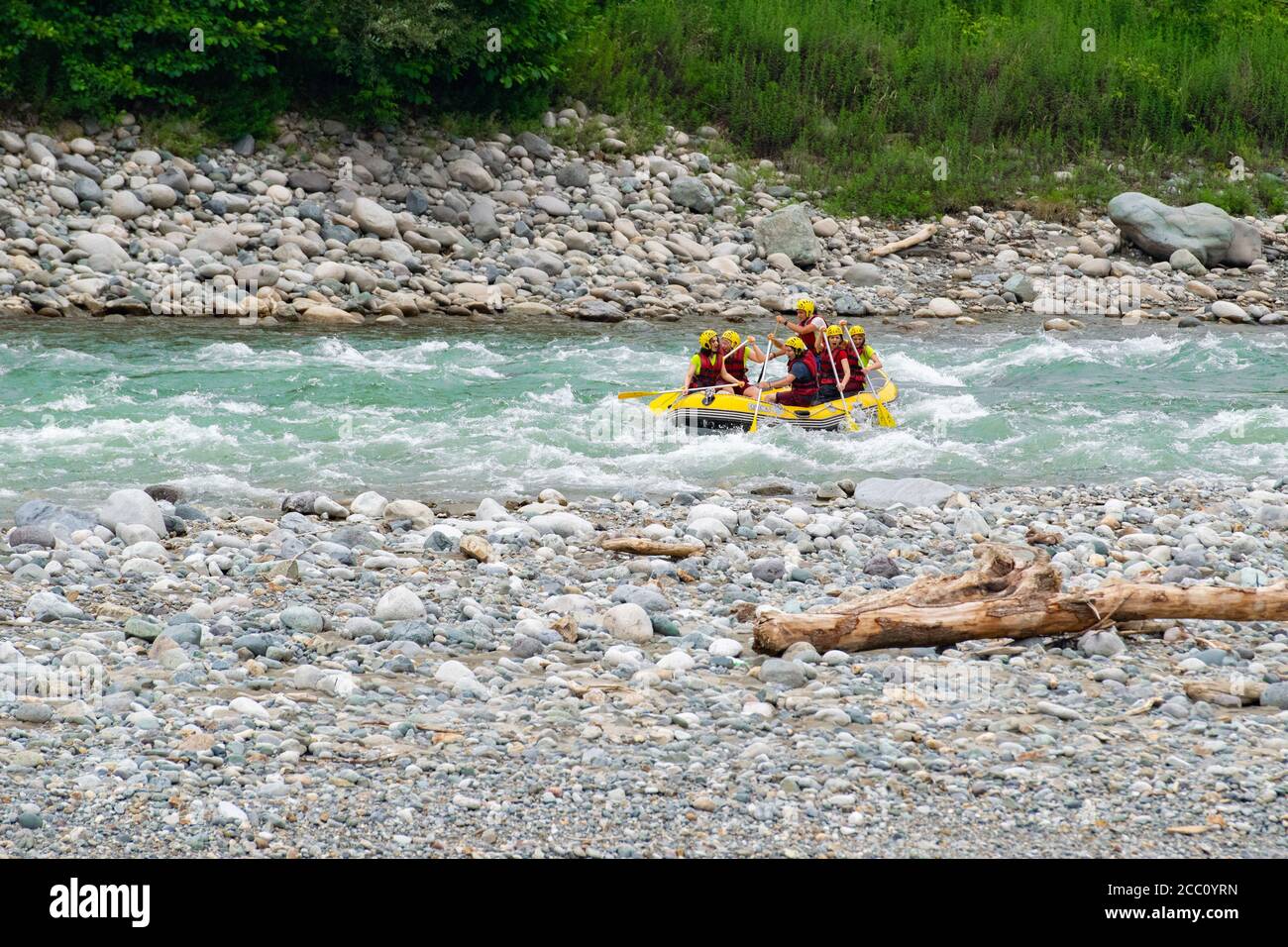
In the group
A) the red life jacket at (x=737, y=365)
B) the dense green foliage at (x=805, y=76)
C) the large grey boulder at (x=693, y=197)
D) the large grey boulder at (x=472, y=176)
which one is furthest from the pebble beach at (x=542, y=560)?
the large grey boulder at (x=693, y=197)

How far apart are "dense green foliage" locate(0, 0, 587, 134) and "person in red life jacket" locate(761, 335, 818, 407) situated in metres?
9.62

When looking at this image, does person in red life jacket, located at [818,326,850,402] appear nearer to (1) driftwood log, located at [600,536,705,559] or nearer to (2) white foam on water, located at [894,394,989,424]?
(2) white foam on water, located at [894,394,989,424]

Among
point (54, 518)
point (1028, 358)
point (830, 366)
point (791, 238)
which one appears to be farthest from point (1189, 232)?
point (54, 518)

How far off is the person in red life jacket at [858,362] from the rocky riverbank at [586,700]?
4.04m

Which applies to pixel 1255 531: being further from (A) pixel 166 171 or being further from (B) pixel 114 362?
(A) pixel 166 171

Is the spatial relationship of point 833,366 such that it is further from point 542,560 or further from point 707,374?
point 542,560

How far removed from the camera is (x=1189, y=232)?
2098 centimetres

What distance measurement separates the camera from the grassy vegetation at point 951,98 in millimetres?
23094

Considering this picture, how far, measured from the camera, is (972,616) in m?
6.22

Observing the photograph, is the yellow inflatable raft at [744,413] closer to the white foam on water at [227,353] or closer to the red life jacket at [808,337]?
the red life jacket at [808,337]

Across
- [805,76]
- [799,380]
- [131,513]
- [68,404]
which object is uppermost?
[805,76]

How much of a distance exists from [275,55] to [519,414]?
11.0 metres

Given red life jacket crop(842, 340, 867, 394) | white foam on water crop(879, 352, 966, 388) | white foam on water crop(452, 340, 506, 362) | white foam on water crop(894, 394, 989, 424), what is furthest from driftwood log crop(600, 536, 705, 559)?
white foam on water crop(452, 340, 506, 362)
